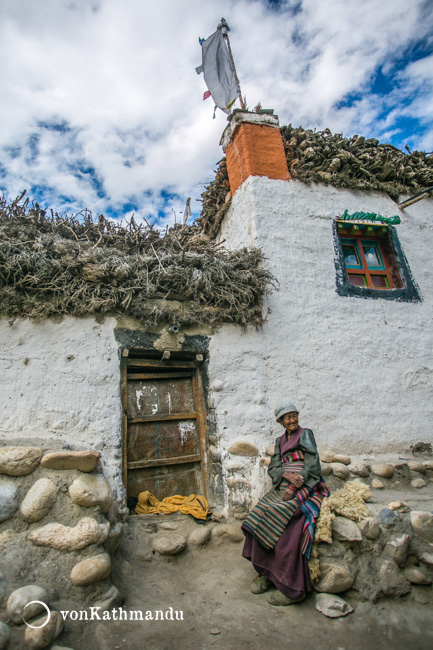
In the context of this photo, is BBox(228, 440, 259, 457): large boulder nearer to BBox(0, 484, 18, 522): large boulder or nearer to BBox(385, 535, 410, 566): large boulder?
BBox(385, 535, 410, 566): large boulder

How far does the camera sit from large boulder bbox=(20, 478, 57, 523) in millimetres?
2793

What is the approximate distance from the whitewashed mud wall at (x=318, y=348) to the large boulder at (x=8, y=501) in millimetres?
2197

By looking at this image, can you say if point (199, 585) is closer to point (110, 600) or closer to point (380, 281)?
point (110, 600)

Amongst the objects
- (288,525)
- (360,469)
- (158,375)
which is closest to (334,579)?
(288,525)

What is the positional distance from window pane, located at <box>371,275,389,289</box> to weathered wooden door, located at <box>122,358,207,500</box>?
3.43 m

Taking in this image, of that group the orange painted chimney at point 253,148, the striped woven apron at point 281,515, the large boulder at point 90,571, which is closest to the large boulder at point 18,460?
the large boulder at point 90,571

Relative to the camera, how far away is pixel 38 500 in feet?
9.30

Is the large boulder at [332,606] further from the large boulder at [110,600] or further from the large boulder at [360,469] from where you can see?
the large boulder at [360,469]

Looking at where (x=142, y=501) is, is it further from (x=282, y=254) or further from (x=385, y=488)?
(x=282, y=254)

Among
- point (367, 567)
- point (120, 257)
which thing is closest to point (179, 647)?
point (367, 567)

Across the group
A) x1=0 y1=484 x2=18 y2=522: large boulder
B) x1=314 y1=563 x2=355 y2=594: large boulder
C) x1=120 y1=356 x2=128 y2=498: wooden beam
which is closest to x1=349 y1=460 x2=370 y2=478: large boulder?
x1=314 y1=563 x2=355 y2=594: large boulder

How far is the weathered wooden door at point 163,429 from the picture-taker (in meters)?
4.27

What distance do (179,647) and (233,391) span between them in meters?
2.60

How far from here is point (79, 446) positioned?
12.3 ft
